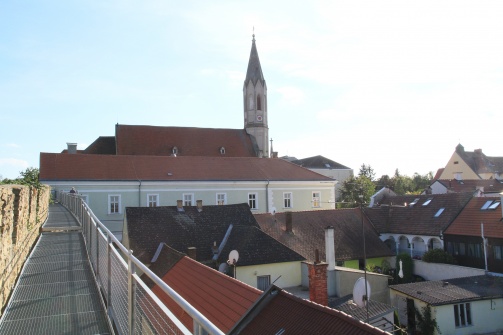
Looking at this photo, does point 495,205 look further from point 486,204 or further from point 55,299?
point 55,299

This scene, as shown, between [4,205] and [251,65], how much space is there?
5519cm

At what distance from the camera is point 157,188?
125ft

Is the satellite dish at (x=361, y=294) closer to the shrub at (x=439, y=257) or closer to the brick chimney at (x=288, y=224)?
the brick chimney at (x=288, y=224)

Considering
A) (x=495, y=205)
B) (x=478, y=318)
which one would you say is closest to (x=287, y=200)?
(x=495, y=205)

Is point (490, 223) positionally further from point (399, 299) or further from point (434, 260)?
point (399, 299)

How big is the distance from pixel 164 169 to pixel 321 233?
16290 mm

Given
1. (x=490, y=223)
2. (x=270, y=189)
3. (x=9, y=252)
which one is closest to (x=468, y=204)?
(x=490, y=223)

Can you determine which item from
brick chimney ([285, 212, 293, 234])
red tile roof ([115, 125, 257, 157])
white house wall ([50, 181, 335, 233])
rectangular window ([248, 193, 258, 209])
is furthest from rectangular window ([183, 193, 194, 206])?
brick chimney ([285, 212, 293, 234])

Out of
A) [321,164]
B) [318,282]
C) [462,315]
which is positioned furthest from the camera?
[321,164]

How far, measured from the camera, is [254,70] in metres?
58.9

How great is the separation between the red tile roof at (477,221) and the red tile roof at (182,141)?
85.8 feet

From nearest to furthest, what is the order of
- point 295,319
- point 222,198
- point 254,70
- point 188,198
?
point 295,319, point 188,198, point 222,198, point 254,70

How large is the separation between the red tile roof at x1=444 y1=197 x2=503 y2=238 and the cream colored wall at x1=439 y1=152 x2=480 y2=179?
40795 mm

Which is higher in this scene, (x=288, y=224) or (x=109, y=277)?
(x=109, y=277)
